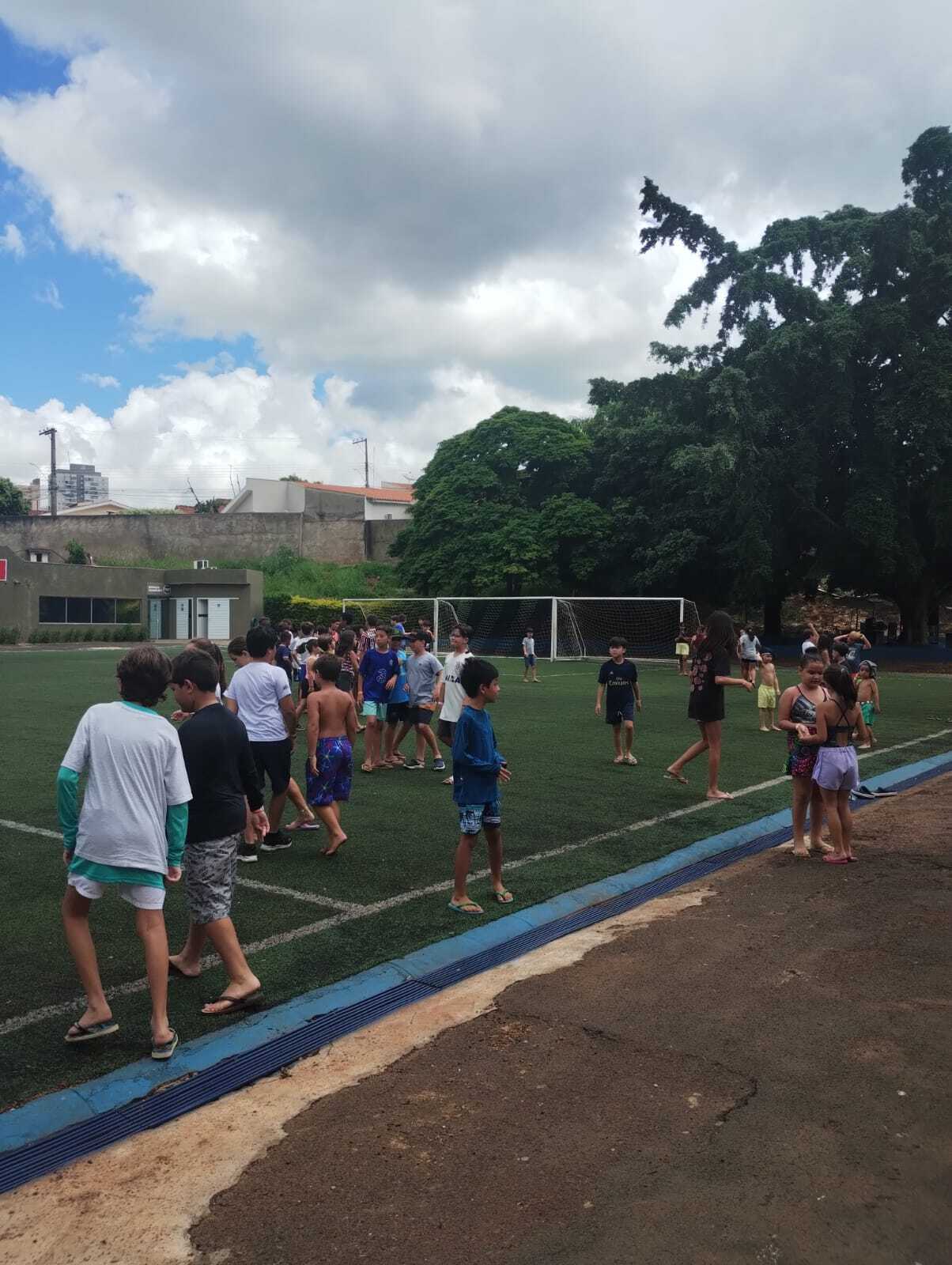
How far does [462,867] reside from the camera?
20.5ft

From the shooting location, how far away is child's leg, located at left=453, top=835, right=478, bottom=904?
619 centimetres

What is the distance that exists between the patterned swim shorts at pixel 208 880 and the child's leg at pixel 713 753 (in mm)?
5835

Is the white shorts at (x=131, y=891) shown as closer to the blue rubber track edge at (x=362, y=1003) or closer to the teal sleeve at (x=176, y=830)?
the teal sleeve at (x=176, y=830)

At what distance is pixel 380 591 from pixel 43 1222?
47010 mm

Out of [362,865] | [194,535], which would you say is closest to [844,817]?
[362,865]

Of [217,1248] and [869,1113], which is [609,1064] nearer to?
[869,1113]

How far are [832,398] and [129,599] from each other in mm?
33017

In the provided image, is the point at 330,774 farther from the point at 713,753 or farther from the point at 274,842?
the point at 713,753

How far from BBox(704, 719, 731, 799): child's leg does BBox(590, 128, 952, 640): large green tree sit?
21.0m

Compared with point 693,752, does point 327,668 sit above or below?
above

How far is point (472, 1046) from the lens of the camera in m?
4.50

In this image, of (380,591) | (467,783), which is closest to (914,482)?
(380,591)

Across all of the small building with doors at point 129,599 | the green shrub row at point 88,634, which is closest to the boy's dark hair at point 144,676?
the small building with doors at point 129,599

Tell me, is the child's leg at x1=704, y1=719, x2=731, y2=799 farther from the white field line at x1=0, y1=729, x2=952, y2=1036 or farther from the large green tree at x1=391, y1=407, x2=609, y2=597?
the large green tree at x1=391, y1=407, x2=609, y2=597
